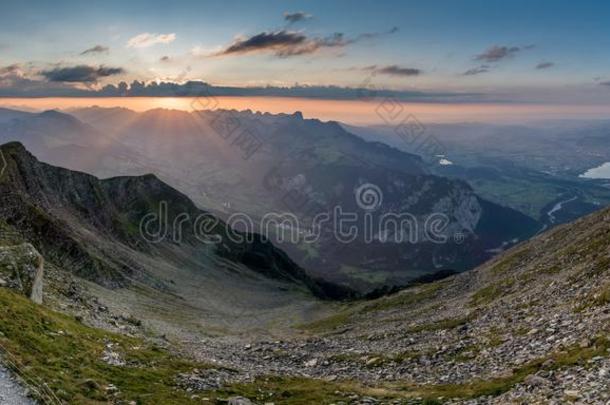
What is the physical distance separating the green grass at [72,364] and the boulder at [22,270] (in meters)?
6.25

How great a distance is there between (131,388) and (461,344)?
110 ft

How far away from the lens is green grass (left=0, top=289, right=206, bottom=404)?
28953 millimetres

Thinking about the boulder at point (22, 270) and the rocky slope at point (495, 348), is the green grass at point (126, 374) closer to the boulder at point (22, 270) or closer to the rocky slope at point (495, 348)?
the rocky slope at point (495, 348)

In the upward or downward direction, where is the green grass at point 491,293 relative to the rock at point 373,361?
downward

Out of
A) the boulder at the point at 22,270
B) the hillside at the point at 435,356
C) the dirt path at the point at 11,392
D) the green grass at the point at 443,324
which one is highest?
the boulder at the point at 22,270

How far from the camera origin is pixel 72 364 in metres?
33.0

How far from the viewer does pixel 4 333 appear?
107 ft

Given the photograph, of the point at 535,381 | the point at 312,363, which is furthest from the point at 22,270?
the point at 535,381

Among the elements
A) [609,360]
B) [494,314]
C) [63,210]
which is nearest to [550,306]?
[494,314]

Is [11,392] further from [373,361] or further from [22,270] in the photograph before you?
[373,361]

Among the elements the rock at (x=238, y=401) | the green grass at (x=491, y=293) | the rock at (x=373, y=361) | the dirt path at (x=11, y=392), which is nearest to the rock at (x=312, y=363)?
the rock at (x=373, y=361)

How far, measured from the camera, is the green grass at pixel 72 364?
28953 mm

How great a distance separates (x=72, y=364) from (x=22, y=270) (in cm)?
2328

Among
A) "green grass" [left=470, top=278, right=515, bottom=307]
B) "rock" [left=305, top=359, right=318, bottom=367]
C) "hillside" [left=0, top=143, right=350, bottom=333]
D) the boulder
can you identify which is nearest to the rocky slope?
"rock" [left=305, top=359, right=318, bottom=367]
